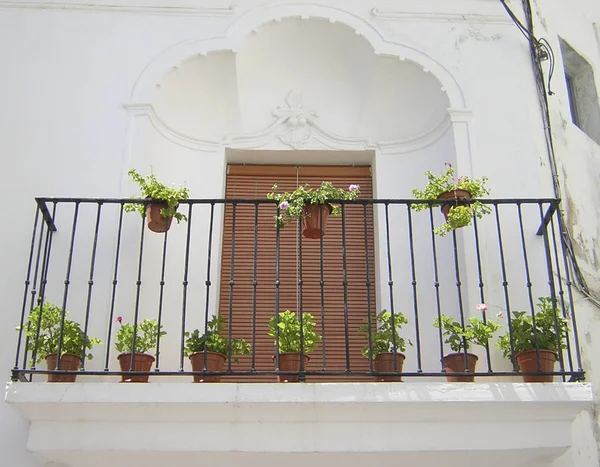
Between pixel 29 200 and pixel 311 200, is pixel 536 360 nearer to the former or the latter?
pixel 311 200

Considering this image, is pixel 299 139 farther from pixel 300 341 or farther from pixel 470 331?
pixel 470 331

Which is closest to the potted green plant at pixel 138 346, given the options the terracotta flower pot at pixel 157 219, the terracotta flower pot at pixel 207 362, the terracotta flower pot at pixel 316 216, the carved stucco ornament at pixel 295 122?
the terracotta flower pot at pixel 207 362

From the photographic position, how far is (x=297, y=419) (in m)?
6.01

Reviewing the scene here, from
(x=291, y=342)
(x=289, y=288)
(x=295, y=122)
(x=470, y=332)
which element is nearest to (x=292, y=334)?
(x=291, y=342)

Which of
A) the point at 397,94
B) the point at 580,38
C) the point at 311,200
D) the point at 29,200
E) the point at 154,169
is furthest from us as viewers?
the point at 580,38

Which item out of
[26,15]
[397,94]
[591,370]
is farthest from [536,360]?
[26,15]

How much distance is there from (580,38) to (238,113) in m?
3.70

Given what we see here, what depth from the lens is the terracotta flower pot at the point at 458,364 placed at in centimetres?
638

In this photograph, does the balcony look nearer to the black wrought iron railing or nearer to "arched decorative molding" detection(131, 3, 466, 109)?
the black wrought iron railing

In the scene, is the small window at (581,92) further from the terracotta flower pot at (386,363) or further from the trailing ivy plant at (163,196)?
the trailing ivy plant at (163,196)

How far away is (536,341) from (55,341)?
331 centimetres

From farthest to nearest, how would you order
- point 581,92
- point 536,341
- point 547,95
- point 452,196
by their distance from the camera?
point 581,92 < point 547,95 < point 452,196 < point 536,341

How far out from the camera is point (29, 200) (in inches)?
287

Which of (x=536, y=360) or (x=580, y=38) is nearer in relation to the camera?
(x=536, y=360)
